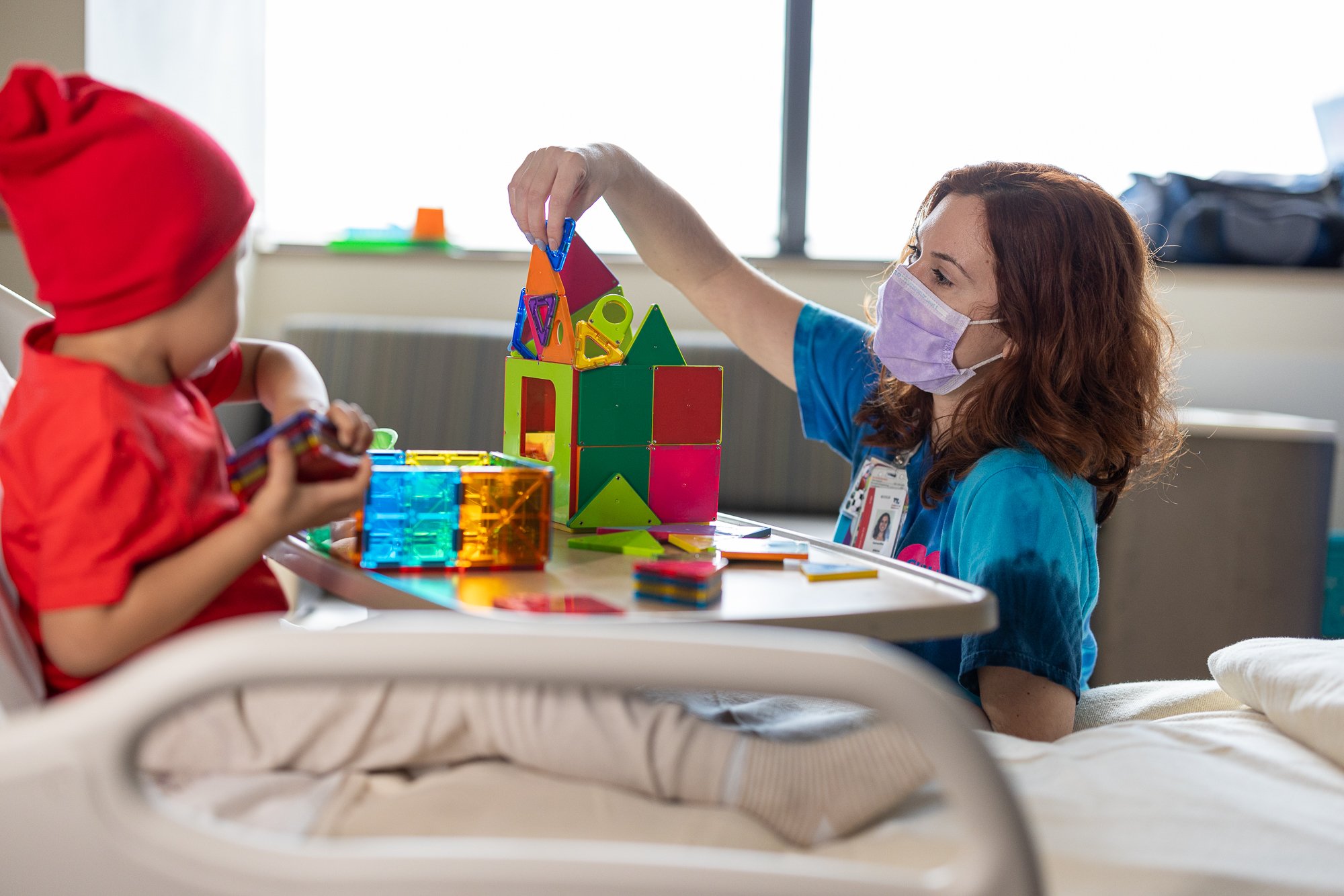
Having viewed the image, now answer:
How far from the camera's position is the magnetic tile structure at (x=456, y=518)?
2.97 feet

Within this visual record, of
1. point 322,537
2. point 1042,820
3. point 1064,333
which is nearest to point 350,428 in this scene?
point 322,537

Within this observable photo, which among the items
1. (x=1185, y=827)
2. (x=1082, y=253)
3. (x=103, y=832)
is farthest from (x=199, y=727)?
(x=1082, y=253)

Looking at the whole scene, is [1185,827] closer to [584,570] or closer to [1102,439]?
[584,570]

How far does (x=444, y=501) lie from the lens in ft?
3.00

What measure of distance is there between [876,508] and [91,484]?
86 cm

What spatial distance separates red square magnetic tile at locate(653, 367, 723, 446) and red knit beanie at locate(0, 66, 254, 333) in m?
0.45

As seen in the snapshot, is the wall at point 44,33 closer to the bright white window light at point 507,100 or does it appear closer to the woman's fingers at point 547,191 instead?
the bright white window light at point 507,100

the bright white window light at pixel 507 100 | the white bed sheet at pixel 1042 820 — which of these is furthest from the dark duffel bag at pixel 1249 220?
the white bed sheet at pixel 1042 820

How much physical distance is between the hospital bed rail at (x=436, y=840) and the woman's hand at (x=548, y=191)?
70 centimetres

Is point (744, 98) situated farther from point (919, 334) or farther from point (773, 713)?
point (773, 713)

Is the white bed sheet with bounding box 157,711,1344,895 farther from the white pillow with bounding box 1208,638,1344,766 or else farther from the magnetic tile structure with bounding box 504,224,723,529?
the magnetic tile structure with bounding box 504,224,723,529

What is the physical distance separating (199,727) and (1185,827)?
25.9 inches

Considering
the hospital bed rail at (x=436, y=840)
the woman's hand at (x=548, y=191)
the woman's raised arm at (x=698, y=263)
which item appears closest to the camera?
the hospital bed rail at (x=436, y=840)

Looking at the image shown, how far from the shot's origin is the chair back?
116 cm
